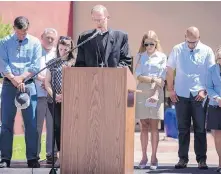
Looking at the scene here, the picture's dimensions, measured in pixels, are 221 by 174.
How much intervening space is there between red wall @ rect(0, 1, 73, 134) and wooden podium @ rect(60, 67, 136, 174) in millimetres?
8202

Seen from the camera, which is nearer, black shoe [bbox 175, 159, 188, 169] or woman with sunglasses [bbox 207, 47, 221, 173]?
woman with sunglasses [bbox 207, 47, 221, 173]

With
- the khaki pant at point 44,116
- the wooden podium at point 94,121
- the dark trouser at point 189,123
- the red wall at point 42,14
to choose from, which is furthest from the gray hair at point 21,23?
the red wall at point 42,14

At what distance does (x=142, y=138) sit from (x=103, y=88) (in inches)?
88.6

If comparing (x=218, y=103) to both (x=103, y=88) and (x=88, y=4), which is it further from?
(x=88, y=4)

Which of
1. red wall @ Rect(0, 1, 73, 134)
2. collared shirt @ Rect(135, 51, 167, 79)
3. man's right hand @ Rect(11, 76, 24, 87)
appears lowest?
man's right hand @ Rect(11, 76, 24, 87)

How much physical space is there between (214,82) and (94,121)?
7.64ft

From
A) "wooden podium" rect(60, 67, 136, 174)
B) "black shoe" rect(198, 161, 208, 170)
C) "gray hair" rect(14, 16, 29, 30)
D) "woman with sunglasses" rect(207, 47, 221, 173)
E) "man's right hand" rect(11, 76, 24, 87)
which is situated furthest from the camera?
"black shoe" rect(198, 161, 208, 170)

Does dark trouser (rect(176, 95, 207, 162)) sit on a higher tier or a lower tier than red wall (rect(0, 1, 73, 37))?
lower

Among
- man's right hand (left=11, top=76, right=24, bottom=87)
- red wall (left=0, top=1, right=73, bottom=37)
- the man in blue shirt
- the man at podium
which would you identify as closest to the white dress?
the man at podium

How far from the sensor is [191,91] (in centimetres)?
664

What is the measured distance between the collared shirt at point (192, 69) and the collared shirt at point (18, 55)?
5.70ft

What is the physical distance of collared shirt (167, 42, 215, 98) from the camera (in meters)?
6.66

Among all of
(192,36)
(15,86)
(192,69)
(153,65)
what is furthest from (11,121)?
(192,36)

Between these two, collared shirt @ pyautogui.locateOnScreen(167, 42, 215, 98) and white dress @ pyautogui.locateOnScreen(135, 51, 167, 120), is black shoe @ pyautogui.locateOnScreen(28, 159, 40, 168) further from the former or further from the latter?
collared shirt @ pyautogui.locateOnScreen(167, 42, 215, 98)
